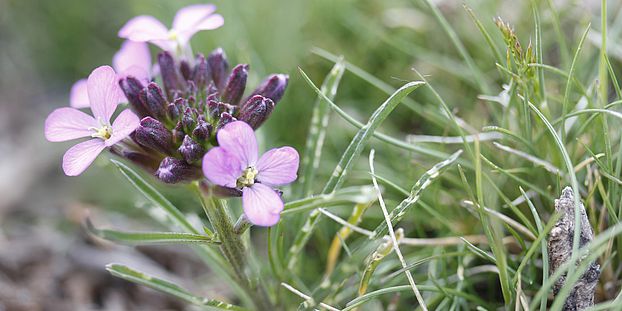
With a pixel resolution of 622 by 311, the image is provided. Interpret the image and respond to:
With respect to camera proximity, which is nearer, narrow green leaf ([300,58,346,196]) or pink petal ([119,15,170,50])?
pink petal ([119,15,170,50])

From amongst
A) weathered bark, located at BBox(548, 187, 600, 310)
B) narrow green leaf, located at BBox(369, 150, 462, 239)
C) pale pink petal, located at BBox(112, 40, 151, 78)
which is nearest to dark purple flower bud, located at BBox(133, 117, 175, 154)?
pale pink petal, located at BBox(112, 40, 151, 78)

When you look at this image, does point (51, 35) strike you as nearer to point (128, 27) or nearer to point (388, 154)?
point (128, 27)

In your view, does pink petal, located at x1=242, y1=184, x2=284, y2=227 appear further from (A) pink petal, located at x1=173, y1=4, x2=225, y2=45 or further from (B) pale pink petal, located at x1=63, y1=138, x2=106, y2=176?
(A) pink petal, located at x1=173, y1=4, x2=225, y2=45

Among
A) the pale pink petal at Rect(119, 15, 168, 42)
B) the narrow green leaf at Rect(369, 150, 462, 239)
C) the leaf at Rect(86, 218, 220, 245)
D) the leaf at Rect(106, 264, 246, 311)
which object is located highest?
the pale pink petal at Rect(119, 15, 168, 42)

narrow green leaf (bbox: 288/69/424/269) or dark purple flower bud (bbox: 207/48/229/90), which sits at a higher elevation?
dark purple flower bud (bbox: 207/48/229/90)

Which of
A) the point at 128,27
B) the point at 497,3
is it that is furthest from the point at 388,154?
the point at 128,27

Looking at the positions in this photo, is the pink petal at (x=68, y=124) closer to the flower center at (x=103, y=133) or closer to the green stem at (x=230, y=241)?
the flower center at (x=103, y=133)
